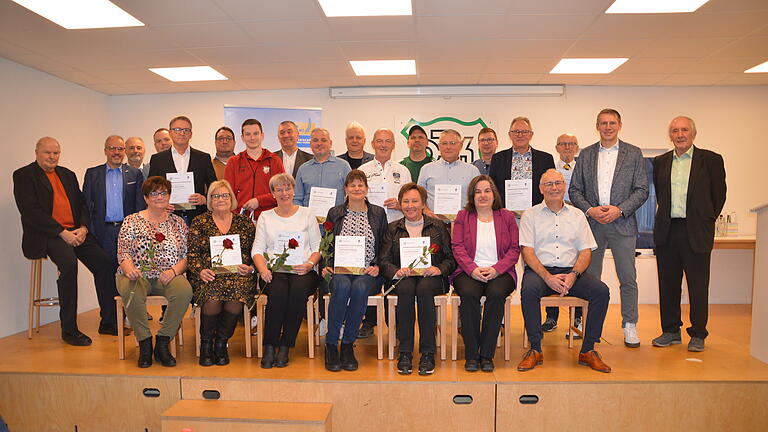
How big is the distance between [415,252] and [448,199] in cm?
60

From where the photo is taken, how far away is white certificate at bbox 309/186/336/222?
392 cm

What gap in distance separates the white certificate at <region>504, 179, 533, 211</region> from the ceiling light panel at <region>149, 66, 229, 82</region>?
394cm

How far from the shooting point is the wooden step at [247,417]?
2910 millimetres

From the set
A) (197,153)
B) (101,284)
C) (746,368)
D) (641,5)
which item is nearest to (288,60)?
(197,153)

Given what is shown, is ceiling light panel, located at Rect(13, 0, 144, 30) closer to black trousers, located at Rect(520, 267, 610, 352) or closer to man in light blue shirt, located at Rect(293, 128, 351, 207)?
man in light blue shirt, located at Rect(293, 128, 351, 207)

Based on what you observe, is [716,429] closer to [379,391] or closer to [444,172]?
[379,391]

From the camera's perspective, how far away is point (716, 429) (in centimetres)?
319

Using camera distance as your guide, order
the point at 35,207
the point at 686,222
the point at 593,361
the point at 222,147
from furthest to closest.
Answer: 1. the point at 222,147
2. the point at 35,207
3. the point at 686,222
4. the point at 593,361

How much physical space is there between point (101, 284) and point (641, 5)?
5.22 m

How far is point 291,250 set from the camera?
3604 mm

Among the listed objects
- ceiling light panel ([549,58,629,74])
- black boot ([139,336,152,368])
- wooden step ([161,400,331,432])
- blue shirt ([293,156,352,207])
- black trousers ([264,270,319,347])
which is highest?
ceiling light panel ([549,58,629,74])

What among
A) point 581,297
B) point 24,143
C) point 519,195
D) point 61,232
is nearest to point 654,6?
point 519,195

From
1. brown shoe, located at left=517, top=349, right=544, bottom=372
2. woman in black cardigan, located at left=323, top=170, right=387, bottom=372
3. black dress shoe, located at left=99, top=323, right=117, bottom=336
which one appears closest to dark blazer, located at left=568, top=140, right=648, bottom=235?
brown shoe, located at left=517, top=349, right=544, bottom=372

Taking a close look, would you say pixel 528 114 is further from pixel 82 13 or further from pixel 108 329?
pixel 108 329
